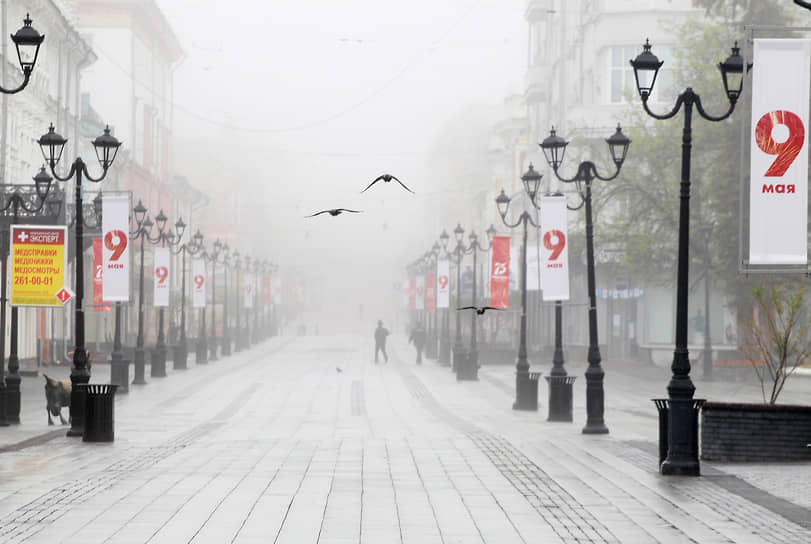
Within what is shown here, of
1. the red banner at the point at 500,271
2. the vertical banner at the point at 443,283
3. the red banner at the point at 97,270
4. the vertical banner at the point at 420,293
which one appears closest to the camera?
the red banner at the point at 500,271

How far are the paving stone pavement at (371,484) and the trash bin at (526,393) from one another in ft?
1.74

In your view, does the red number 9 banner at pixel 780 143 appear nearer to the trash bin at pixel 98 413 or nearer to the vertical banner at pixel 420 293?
the trash bin at pixel 98 413

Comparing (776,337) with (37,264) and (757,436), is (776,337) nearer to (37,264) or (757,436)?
(757,436)

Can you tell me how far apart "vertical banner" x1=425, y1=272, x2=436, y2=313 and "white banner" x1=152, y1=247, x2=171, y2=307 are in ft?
51.7

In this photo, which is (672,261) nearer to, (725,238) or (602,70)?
(725,238)

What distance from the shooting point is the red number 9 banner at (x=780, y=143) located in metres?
18.0

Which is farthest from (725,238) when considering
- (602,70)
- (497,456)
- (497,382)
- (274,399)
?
(497,456)

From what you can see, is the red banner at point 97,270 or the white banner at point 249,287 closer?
the red banner at point 97,270

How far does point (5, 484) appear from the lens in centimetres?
1788

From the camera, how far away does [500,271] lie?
147ft

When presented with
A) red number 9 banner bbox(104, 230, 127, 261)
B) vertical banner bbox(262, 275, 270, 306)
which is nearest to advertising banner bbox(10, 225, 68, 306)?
red number 9 banner bbox(104, 230, 127, 261)

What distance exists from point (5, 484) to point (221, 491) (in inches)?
111

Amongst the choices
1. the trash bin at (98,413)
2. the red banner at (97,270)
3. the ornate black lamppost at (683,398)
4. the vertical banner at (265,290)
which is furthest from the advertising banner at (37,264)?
the vertical banner at (265,290)

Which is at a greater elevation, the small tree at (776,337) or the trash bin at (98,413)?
the small tree at (776,337)
